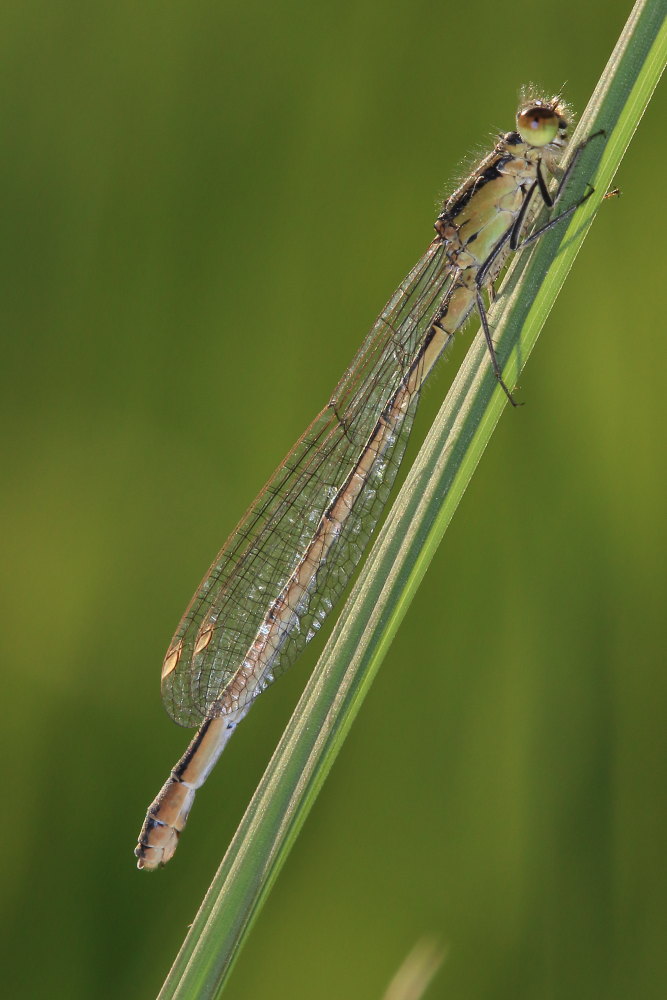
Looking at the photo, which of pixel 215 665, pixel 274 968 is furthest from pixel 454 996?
pixel 215 665

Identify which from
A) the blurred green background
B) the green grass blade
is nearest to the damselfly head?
the blurred green background

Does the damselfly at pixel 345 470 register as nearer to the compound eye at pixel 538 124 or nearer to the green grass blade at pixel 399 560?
the compound eye at pixel 538 124

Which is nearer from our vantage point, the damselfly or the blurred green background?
the damselfly

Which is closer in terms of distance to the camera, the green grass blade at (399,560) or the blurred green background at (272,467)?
the green grass blade at (399,560)

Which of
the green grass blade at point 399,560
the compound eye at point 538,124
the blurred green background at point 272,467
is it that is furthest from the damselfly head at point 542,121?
the green grass blade at point 399,560

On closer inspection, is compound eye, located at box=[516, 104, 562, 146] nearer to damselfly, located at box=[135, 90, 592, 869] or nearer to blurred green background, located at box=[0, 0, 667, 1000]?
damselfly, located at box=[135, 90, 592, 869]

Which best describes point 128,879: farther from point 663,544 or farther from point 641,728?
point 663,544

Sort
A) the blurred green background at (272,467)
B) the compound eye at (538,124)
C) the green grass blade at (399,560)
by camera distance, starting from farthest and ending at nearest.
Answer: the blurred green background at (272,467)
the compound eye at (538,124)
the green grass blade at (399,560)

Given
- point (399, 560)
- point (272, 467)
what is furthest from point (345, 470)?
point (399, 560)
